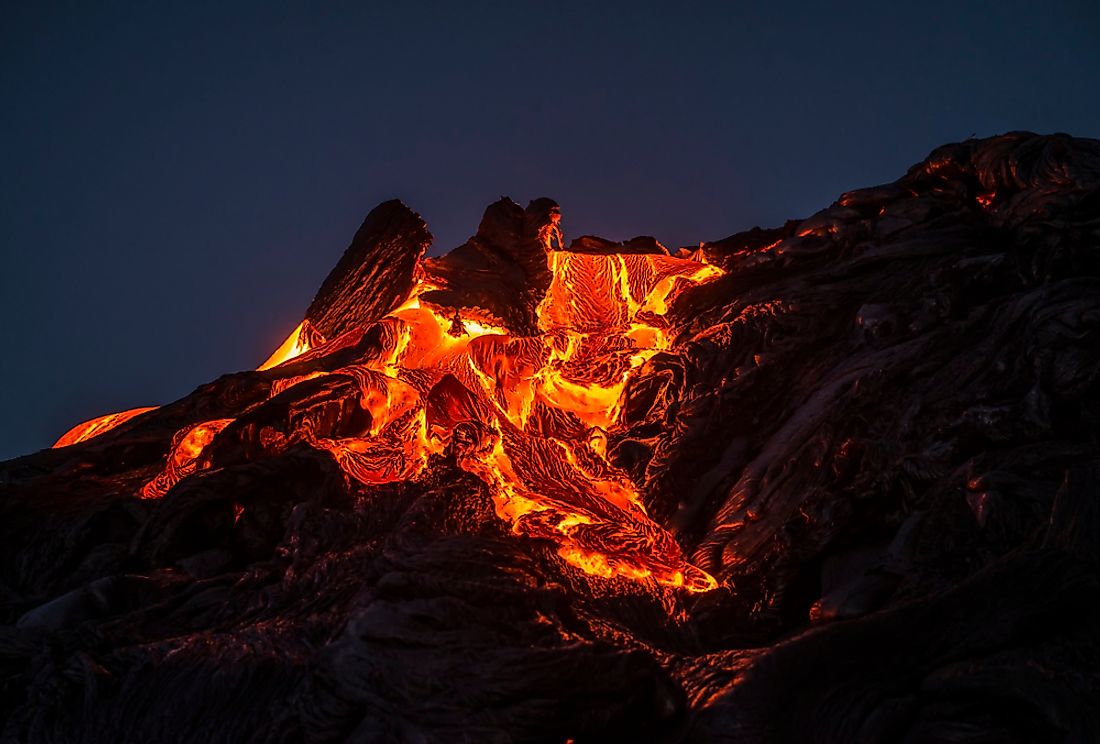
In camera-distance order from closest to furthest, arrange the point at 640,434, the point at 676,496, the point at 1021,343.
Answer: the point at 1021,343
the point at 676,496
the point at 640,434

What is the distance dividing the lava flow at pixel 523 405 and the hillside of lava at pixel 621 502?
0.03m

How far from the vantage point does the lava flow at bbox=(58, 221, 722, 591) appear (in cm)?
461

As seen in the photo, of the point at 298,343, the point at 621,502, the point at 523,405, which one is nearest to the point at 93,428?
the point at 298,343

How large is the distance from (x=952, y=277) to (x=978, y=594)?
3.04 metres

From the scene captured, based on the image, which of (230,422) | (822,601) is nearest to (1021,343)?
(822,601)

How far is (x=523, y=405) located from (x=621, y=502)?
4.51 ft

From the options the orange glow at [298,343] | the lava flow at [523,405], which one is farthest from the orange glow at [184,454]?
the orange glow at [298,343]

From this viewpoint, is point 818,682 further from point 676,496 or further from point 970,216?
point 970,216

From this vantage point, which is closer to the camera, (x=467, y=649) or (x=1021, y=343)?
(x=467, y=649)

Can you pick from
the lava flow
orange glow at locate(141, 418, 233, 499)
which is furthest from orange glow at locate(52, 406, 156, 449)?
orange glow at locate(141, 418, 233, 499)

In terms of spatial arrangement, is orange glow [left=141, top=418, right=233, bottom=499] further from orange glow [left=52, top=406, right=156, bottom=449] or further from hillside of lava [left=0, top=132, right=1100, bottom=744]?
orange glow [left=52, top=406, right=156, bottom=449]

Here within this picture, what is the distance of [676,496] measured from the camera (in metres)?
5.05

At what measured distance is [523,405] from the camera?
20.5ft

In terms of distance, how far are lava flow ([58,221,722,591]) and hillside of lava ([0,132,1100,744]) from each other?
3cm
